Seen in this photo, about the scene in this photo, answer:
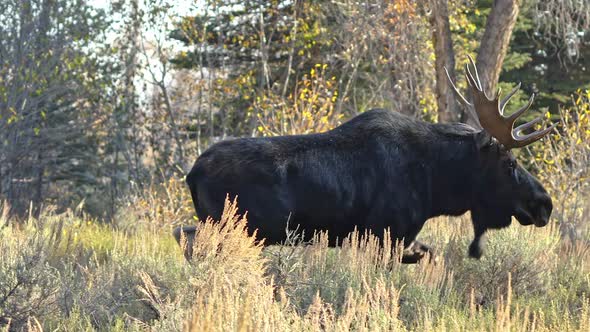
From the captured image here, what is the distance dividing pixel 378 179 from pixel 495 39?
22.7 feet

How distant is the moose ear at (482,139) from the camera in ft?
23.7

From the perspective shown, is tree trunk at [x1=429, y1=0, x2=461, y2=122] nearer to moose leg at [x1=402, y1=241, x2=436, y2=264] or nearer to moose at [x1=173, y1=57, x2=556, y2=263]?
moose at [x1=173, y1=57, x2=556, y2=263]

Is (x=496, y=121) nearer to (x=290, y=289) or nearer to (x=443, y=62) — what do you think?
(x=290, y=289)

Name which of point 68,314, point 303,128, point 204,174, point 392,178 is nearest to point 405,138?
point 392,178

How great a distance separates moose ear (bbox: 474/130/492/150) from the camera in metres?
7.21

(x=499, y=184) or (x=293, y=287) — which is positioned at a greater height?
(x=499, y=184)

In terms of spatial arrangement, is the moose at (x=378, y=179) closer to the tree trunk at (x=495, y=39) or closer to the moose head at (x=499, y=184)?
the moose head at (x=499, y=184)

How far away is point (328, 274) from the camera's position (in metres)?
5.72

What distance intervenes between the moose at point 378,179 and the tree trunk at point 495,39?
572 cm

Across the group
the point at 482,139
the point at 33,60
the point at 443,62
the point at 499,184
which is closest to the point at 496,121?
the point at 482,139

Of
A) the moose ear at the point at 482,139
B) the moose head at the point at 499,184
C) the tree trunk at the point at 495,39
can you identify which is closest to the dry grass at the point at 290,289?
the moose head at the point at 499,184

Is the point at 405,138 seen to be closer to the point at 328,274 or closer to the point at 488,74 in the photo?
the point at 328,274

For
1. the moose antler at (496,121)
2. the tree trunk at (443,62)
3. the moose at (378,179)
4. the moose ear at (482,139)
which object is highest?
the tree trunk at (443,62)

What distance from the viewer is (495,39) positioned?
42.4 feet
